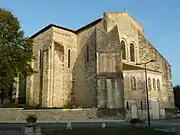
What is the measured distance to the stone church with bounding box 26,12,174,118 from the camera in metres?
31.2

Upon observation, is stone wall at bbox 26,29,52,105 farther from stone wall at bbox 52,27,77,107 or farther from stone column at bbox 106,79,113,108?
stone column at bbox 106,79,113,108

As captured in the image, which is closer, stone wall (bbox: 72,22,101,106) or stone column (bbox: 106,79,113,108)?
stone column (bbox: 106,79,113,108)

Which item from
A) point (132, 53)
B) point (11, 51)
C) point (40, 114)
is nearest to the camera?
point (11, 51)

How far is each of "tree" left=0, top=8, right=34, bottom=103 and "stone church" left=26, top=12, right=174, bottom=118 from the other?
267 inches

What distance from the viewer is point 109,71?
103 feet

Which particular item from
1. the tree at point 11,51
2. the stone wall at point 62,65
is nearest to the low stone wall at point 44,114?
the tree at point 11,51

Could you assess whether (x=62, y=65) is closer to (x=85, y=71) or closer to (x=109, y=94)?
(x=85, y=71)

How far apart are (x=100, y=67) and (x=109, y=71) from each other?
1.36 meters

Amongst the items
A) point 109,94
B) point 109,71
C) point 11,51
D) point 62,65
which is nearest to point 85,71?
point 62,65

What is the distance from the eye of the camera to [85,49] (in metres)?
37.9

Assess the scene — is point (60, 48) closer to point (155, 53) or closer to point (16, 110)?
point (16, 110)

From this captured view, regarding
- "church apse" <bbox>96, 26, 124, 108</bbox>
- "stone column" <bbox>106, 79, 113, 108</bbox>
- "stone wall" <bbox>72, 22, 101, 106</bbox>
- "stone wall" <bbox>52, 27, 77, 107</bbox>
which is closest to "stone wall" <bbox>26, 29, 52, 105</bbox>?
"stone wall" <bbox>52, 27, 77, 107</bbox>

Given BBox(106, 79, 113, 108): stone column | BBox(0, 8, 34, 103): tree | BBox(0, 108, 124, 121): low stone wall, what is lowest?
BBox(0, 108, 124, 121): low stone wall

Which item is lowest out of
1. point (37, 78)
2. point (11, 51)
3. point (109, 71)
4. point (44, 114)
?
point (44, 114)
